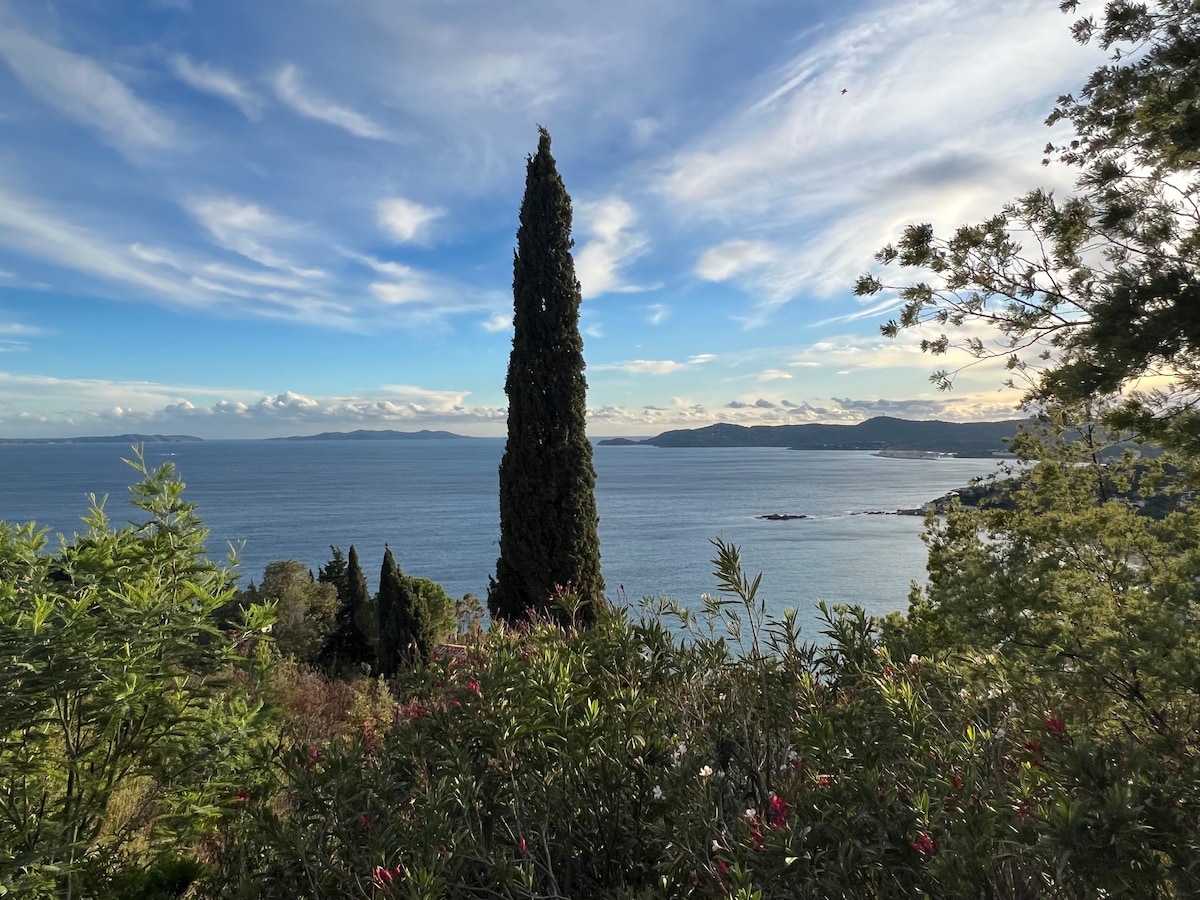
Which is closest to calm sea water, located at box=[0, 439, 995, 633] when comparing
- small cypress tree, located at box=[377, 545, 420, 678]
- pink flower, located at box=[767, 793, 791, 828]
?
pink flower, located at box=[767, 793, 791, 828]

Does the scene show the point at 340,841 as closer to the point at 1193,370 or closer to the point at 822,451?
the point at 1193,370

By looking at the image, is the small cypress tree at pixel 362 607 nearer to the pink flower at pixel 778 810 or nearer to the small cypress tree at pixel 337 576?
the small cypress tree at pixel 337 576

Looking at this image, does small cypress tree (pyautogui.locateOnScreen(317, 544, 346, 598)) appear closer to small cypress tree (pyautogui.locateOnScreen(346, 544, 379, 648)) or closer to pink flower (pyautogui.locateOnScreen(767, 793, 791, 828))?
small cypress tree (pyautogui.locateOnScreen(346, 544, 379, 648))

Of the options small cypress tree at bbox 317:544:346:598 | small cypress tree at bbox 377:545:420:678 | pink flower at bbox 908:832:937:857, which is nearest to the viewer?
pink flower at bbox 908:832:937:857

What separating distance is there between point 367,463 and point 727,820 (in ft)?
513

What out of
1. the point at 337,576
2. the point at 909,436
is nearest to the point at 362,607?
the point at 337,576

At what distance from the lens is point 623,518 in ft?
211

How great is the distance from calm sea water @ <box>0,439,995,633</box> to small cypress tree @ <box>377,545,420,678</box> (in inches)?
179

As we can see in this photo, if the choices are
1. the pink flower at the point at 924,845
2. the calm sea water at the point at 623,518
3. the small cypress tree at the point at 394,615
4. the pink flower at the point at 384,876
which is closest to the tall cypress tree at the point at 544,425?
the calm sea water at the point at 623,518

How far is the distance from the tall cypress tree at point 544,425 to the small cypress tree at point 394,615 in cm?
500

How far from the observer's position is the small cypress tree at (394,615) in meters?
19.0

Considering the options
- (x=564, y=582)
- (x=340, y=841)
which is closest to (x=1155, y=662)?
(x=340, y=841)

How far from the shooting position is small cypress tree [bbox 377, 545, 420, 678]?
62.2 feet

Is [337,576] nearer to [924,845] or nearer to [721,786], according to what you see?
[721,786]
